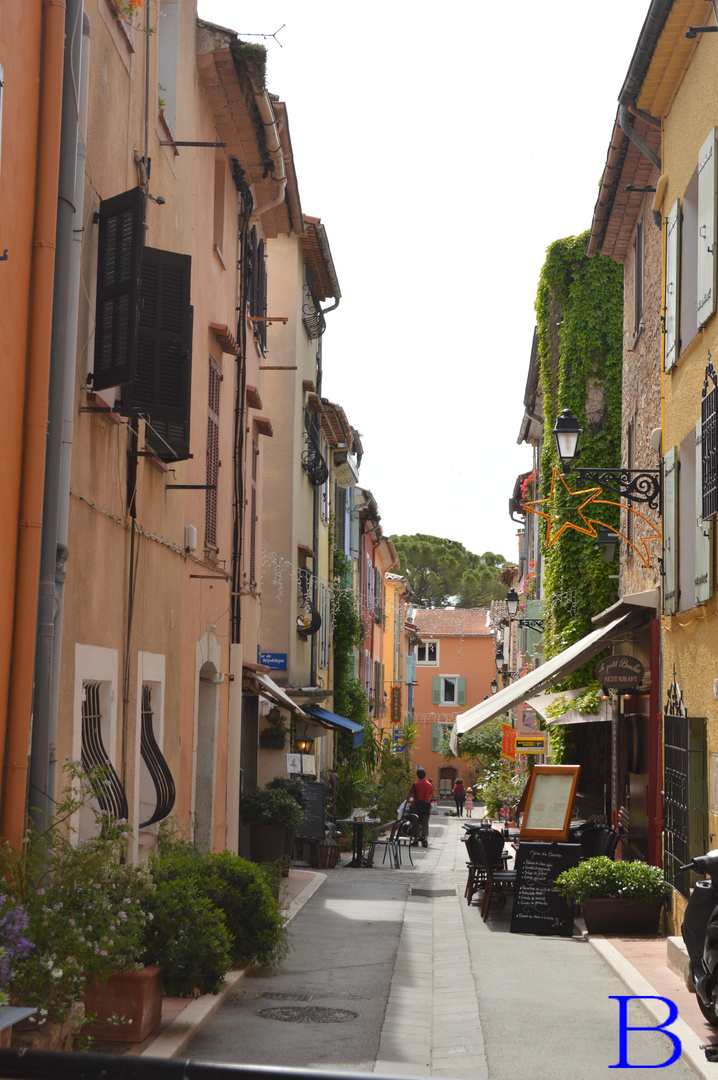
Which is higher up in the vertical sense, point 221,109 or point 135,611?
point 221,109

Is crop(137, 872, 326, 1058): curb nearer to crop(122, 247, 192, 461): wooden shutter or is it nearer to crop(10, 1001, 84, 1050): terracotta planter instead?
crop(10, 1001, 84, 1050): terracotta planter

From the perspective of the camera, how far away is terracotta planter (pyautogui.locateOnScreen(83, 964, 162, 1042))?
692cm

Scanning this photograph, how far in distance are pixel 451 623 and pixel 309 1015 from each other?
60330mm

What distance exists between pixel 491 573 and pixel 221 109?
209 ft

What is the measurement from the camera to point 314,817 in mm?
20250

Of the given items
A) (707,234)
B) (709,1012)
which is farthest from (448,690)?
(709,1012)

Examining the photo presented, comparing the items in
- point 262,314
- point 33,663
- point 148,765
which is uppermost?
point 262,314

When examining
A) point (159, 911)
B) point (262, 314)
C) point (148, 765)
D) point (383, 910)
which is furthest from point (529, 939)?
point (262, 314)

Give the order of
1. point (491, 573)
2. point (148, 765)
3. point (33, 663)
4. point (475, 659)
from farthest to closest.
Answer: point (491, 573), point (475, 659), point (148, 765), point (33, 663)

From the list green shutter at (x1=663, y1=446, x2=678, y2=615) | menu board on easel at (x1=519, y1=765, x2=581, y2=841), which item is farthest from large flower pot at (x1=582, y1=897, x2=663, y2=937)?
green shutter at (x1=663, y1=446, x2=678, y2=615)

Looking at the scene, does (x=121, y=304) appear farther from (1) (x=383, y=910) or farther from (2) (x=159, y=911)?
(1) (x=383, y=910)

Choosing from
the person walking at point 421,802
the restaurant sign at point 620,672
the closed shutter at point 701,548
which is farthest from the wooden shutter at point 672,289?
the person walking at point 421,802

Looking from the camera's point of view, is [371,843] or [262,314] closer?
[262,314]

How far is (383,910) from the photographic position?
14688mm
